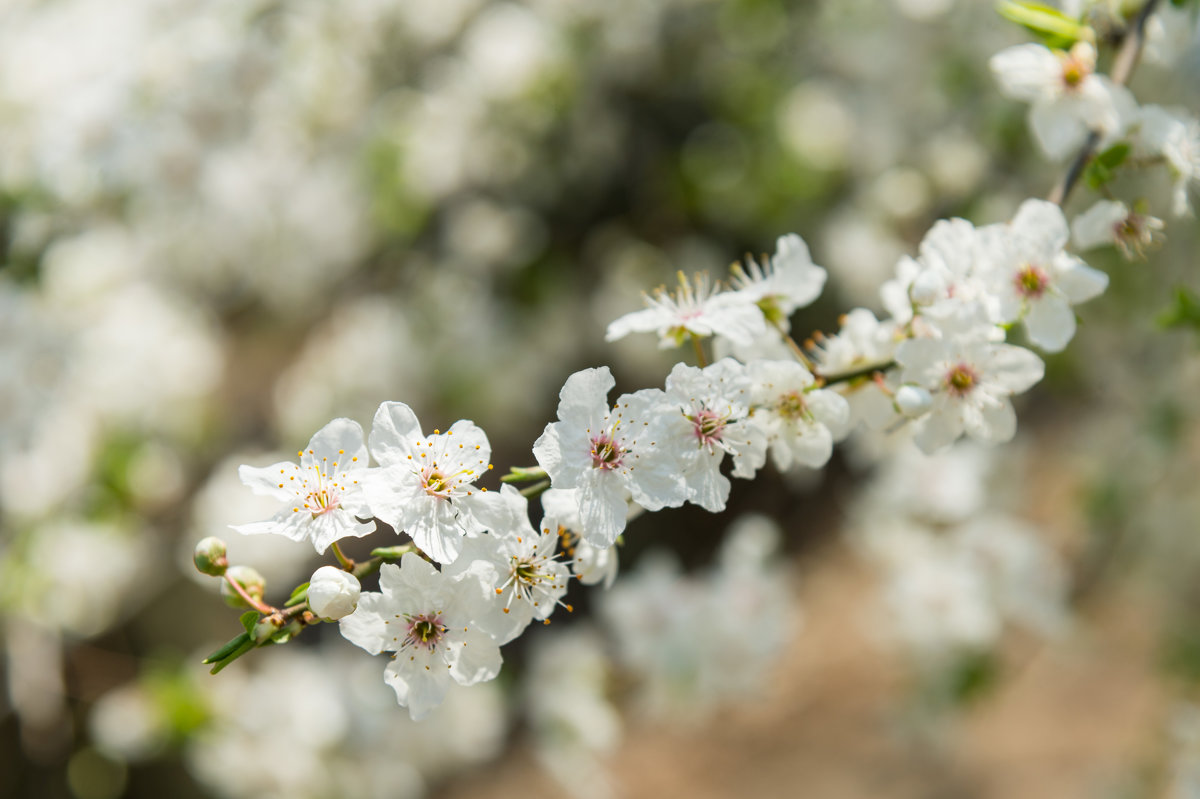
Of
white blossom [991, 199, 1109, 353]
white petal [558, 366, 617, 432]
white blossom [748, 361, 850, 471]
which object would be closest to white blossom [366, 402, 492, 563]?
white petal [558, 366, 617, 432]

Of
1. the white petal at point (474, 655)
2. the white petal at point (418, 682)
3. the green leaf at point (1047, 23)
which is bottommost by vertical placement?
the white petal at point (418, 682)

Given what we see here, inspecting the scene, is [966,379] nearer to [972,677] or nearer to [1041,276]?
[1041,276]

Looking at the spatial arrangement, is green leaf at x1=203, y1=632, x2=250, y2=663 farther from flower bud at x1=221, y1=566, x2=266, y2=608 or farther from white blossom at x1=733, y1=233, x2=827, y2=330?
white blossom at x1=733, y1=233, x2=827, y2=330

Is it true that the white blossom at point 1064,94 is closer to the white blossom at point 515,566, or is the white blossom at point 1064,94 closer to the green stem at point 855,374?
the green stem at point 855,374

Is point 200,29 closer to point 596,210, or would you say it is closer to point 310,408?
point 310,408

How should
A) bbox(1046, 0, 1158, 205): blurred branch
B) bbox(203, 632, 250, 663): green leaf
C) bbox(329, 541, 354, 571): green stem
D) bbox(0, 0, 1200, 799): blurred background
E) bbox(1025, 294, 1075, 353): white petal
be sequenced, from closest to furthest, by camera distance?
1. bbox(203, 632, 250, 663): green leaf
2. bbox(329, 541, 354, 571): green stem
3. bbox(1025, 294, 1075, 353): white petal
4. bbox(1046, 0, 1158, 205): blurred branch
5. bbox(0, 0, 1200, 799): blurred background

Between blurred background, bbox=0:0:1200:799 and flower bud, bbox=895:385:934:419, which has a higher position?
flower bud, bbox=895:385:934:419

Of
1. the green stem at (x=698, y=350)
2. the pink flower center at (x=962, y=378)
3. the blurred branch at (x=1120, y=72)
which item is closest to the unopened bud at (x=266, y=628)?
the green stem at (x=698, y=350)

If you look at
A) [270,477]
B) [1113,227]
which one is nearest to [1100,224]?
[1113,227]
